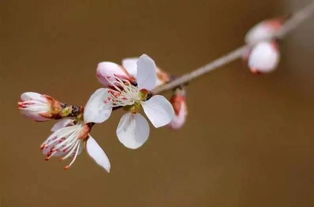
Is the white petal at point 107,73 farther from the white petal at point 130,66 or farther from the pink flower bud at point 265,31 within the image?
the pink flower bud at point 265,31

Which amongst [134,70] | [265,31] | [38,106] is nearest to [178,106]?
[134,70]

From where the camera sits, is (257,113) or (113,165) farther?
(257,113)

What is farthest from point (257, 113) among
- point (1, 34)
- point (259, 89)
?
point (1, 34)

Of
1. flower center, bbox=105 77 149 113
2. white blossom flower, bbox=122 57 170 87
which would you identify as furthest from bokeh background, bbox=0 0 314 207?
flower center, bbox=105 77 149 113

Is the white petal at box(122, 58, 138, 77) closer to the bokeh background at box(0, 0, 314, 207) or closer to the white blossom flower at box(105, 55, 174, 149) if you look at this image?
the white blossom flower at box(105, 55, 174, 149)

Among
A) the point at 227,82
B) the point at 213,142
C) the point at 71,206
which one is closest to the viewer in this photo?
the point at 71,206

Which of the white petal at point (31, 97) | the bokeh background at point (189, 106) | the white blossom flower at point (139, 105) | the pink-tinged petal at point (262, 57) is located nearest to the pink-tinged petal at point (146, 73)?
the white blossom flower at point (139, 105)

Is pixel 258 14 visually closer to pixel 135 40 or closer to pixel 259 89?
pixel 259 89
